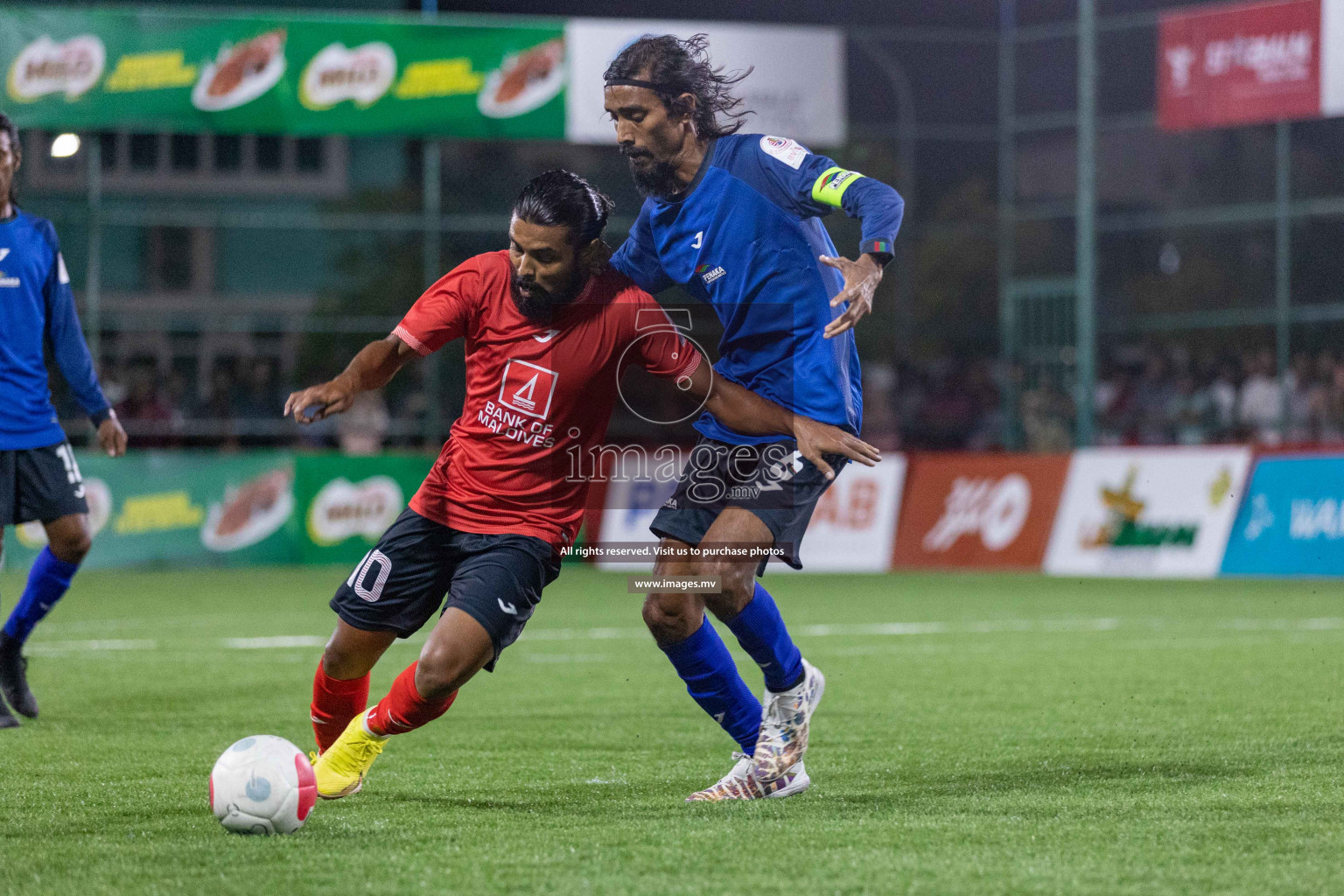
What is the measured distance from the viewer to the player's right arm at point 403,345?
173 inches

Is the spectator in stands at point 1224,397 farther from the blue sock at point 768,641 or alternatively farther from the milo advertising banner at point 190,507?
the blue sock at point 768,641

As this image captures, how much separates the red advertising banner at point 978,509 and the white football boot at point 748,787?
11.2 meters

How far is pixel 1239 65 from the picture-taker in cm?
1858

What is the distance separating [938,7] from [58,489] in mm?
24934

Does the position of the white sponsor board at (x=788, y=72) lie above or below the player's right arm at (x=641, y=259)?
above

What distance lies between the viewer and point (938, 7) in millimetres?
29328

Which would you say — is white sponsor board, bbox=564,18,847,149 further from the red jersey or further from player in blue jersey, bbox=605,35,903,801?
the red jersey

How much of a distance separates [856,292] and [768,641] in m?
1.16

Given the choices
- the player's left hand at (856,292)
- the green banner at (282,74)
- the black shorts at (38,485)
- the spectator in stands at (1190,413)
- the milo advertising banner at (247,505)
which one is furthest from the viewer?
the green banner at (282,74)

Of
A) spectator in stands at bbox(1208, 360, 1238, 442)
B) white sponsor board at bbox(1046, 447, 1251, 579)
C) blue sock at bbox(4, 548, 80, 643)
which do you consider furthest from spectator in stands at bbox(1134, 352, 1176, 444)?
blue sock at bbox(4, 548, 80, 643)

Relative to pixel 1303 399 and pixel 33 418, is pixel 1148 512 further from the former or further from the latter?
pixel 33 418

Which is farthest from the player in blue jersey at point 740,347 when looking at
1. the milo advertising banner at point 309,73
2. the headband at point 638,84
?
the milo advertising banner at point 309,73

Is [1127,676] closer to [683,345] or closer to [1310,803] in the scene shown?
[1310,803]

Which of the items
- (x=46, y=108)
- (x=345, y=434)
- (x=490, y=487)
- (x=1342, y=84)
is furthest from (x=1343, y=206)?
(x=490, y=487)
